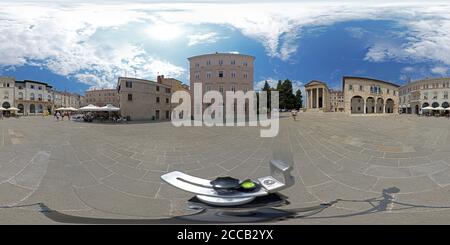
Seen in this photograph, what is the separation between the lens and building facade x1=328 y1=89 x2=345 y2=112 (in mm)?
1556

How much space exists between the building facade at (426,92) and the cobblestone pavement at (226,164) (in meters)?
0.15

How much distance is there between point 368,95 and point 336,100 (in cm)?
21

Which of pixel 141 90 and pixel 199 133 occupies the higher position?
pixel 141 90

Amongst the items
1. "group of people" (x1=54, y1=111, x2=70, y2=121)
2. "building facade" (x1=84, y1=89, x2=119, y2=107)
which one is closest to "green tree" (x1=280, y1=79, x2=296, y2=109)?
"building facade" (x1=84, y1=89, x2=119, y2=107)

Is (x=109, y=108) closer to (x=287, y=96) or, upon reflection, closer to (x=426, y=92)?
(x=287, y=96)

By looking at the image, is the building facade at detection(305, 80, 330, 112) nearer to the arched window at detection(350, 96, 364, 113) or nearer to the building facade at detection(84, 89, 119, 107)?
the arched window at detection(350, 96, 364, 113)

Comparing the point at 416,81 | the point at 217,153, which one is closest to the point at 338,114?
the point at 416,81

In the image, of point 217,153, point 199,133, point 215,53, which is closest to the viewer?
point 215,53

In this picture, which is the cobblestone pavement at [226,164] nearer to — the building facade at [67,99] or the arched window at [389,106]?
the arched window at [389,106]

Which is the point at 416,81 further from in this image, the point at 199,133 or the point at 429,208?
the point at 199,133

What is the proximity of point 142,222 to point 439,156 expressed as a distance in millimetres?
2260

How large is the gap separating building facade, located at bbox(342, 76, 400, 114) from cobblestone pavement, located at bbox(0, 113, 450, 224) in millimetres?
100

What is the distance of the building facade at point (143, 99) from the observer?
1328 millimetres
